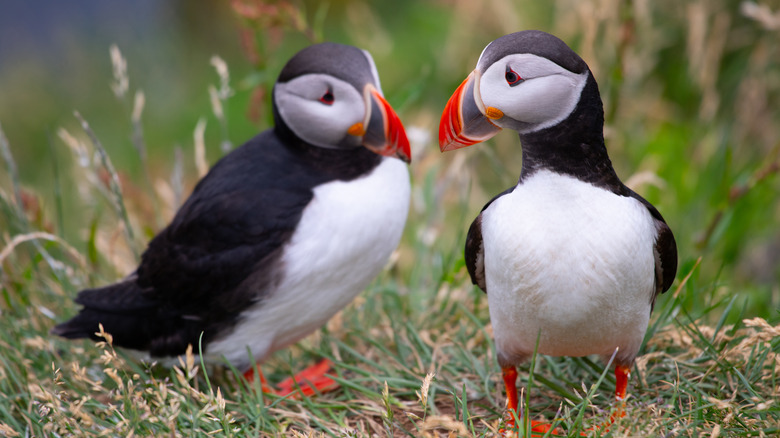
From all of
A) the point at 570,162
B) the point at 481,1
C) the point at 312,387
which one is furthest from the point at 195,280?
the point at 481,1

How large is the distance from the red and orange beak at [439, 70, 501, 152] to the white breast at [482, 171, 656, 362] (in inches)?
8.1

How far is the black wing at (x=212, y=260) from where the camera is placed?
3113 mm

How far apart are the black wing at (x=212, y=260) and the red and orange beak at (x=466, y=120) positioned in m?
0.89

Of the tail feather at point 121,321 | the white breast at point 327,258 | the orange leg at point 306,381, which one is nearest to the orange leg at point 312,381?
the orange leg at point 306,381

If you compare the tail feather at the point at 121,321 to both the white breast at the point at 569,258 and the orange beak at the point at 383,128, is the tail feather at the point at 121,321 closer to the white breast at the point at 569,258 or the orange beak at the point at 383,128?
the orange beak at the point at 383,128

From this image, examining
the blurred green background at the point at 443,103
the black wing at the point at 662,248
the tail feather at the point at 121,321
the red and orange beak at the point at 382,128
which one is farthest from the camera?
the blurred green background at the point at 443,103

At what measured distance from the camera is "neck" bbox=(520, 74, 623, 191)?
2340mm

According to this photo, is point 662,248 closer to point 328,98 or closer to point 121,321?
point 328,98

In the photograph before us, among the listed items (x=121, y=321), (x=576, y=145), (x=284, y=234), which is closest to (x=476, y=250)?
(x=576, y=145)

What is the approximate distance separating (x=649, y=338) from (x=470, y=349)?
28.4 inches

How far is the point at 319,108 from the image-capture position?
3176 mm

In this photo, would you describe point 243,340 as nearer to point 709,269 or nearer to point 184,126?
point 709,269

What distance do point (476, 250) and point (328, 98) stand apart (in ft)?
3.10

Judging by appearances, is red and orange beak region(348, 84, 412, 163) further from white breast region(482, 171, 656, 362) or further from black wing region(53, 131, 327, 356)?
white breast region(482, 171, 656, 362)
